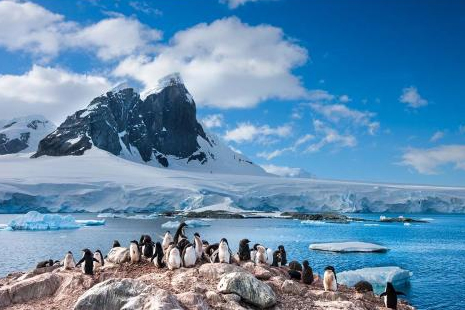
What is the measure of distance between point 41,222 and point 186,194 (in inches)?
1635

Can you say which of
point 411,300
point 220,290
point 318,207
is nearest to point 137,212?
point 318,207

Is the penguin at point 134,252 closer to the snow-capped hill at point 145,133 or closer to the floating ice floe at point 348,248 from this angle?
the floating ice floe at point 348,248

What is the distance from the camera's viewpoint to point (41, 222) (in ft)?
195

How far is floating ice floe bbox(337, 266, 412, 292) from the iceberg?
44337mm

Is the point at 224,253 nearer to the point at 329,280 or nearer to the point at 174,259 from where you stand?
the point at 174,259

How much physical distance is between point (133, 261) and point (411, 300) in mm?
11954

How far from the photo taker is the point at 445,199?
102500 millimetres

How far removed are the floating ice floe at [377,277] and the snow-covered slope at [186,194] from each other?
68053mm

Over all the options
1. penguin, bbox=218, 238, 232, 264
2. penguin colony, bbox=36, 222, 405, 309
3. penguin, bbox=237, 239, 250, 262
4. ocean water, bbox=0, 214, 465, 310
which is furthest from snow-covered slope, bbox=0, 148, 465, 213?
penguin, bbox=218, 238, 232, 264

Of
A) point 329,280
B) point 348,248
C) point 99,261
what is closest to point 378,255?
point 348,248

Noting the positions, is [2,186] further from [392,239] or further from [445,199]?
[445,199]

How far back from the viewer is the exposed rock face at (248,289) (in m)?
12.2

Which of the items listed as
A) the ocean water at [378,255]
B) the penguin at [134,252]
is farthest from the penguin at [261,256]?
the ocean water at [378,255]

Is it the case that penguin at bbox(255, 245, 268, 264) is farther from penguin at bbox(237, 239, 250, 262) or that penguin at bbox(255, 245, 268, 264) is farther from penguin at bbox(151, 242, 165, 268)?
penguin at bbox(151, 242, 165, 268)
